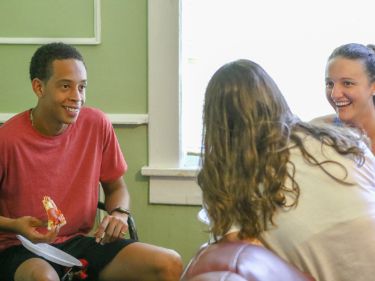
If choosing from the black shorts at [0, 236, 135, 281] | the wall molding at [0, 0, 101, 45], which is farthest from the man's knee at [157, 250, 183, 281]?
the wall molding at [0, 0, 101, 45]

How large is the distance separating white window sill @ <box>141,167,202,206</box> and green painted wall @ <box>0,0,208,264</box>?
0.12ft

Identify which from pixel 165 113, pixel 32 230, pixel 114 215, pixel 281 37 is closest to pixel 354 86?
pixel 281 37

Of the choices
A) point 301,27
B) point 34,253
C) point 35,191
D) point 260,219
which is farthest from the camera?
point 301,27

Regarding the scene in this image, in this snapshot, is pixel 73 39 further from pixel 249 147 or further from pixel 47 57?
pixel 249 147

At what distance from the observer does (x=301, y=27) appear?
2418 mm

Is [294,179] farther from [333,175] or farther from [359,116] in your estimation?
[359,116]

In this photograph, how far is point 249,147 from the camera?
4.07 ft

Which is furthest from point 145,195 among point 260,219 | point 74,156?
point 260,219

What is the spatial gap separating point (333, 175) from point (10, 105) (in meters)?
1.77

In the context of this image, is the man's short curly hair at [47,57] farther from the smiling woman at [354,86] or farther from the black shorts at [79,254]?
the smiling woman at [354,86]

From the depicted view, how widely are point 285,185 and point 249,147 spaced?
4.5 inches

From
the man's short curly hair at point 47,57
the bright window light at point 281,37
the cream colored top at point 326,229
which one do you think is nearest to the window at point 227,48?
the bright window light at point 281,37

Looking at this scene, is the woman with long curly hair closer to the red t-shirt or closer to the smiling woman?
the smiling woman

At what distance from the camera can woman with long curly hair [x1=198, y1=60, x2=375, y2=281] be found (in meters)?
1.21
